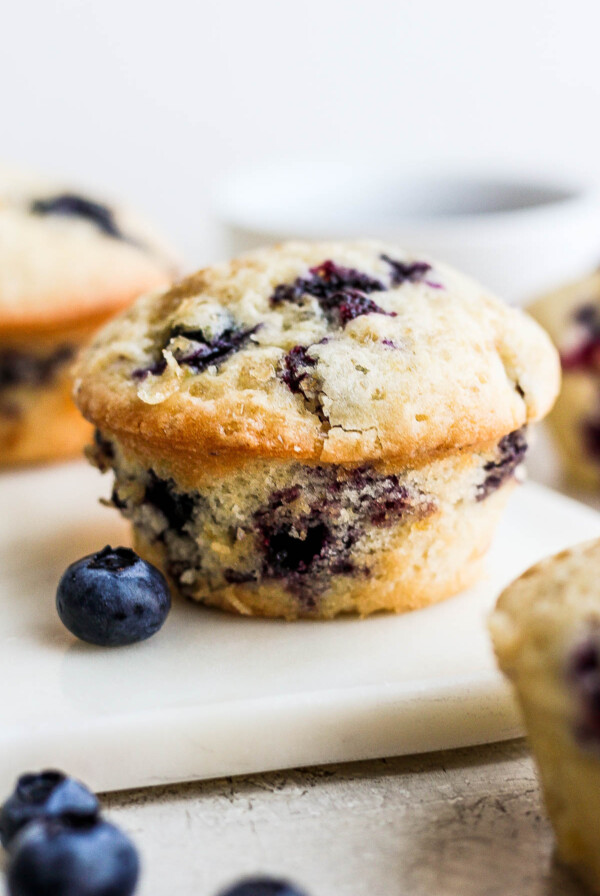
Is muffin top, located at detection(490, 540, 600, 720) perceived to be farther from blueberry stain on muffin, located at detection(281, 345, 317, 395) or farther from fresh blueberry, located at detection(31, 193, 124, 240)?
fresh blueberry, located at detection(31, 193, 124, 240)

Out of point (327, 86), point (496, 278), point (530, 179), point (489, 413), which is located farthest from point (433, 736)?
point (327, 86)

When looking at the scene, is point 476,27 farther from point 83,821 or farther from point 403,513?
point 83,821

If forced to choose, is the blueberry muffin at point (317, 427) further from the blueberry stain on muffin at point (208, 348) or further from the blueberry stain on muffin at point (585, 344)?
the blueberry stain on muffin at point (585, 344)

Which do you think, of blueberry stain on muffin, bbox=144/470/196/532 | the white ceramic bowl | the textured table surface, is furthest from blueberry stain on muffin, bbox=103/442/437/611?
the white ceramic bowl

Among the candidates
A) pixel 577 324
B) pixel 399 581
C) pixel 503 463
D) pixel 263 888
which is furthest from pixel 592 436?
pixel 263 888

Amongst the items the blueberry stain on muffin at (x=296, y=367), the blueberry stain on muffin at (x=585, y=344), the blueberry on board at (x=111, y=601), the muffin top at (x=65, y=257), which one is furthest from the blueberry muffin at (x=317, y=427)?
the blueberry stain on muffin at (x=585, y=344)
